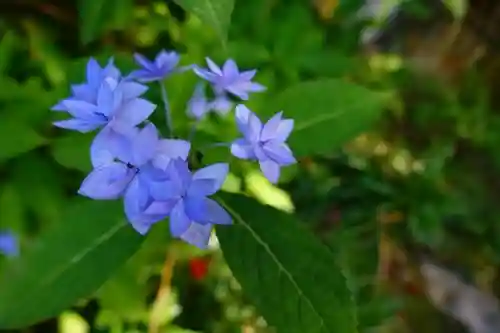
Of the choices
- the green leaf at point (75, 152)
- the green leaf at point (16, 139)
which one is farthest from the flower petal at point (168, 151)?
A: the green leaf at point (16, 139)

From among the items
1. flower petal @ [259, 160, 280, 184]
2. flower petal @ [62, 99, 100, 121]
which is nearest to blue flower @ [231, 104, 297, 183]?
flower petal @ [259, 160, 280, 184]

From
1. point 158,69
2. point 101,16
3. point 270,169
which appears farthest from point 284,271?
point 101,16

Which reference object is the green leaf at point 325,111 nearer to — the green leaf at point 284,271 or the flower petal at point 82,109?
the green leaf at point 284,271

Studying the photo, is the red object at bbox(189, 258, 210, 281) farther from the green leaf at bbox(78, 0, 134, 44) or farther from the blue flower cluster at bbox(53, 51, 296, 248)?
the blue flower cluster at bbox(53, 51, 296, 248)

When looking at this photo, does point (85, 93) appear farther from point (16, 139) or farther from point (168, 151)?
point (16, 139)

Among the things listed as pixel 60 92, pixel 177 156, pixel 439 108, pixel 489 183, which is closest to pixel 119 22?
pixel 60 92

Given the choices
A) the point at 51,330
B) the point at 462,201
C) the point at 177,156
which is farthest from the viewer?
the point at 462,201

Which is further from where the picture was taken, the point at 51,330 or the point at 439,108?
the point at 439,108

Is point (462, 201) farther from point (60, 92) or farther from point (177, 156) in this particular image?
point (177, 156)
